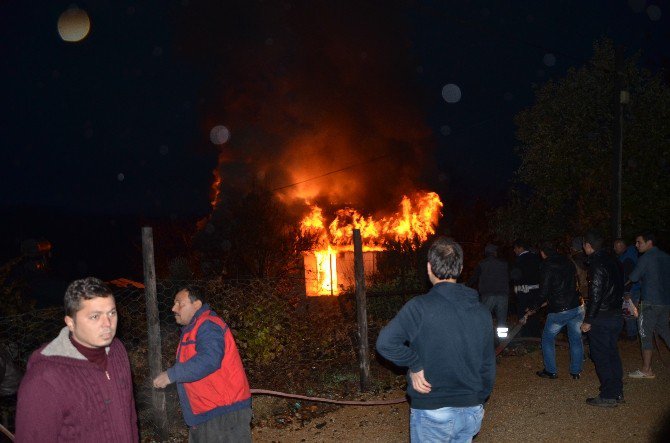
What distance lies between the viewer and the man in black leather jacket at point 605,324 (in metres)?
6.47

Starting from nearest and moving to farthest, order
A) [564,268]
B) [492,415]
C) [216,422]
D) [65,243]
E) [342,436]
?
[216,422] → [342,436] → [492,415] → [564,268] → [65,243]

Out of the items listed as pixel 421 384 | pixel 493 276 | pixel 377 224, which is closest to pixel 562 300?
pixel 493 276

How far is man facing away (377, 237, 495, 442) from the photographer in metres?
3.11

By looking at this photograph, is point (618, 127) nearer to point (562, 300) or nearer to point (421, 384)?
point (562, 300)

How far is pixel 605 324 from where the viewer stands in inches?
257

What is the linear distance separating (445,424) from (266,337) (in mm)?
4144

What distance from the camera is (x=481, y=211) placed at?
3388 cm

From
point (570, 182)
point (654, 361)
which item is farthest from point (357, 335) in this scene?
point (570, 182)

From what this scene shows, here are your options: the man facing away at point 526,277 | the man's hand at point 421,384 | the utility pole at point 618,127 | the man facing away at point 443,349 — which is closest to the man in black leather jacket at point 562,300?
the man facing away at point 526,277

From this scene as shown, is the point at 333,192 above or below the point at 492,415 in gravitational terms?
above

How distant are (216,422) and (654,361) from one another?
7.76 metres

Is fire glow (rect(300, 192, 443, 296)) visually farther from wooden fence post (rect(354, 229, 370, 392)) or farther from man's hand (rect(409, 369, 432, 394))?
man's hand (rect(409, 369, 432, 394))

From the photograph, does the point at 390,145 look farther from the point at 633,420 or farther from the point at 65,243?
the point at 65,243

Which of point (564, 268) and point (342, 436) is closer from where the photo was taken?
point (342, 436)
